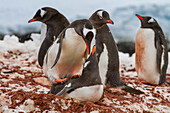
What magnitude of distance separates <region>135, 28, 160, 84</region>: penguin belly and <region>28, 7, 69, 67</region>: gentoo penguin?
186 cm

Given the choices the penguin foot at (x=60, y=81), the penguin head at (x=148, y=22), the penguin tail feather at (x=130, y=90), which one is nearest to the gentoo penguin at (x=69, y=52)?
the penguin foot at (x=60, y=81)

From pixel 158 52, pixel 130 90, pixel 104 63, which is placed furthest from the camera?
pixel 158 52

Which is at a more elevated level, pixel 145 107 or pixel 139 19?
pixel 139 19

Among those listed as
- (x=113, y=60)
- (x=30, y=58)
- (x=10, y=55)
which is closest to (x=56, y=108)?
(x=113, y=60)

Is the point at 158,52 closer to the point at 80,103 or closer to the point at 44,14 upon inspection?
the point at 44,14

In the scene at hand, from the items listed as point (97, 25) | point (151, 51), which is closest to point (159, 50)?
point (151, 51)

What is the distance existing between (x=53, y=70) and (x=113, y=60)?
1.31 meters

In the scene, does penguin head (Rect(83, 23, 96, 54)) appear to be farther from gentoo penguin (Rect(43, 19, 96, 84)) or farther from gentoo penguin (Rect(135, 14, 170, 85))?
gentoo penguin (Rect(135, 14, 170, 85))

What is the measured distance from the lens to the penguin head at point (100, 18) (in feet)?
13.4

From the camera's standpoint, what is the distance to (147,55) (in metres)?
5.57

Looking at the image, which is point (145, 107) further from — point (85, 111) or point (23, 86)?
point (23, 86)

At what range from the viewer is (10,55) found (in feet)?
26.4

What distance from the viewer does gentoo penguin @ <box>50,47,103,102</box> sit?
2826 mm

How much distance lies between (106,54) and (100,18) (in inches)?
24.4
